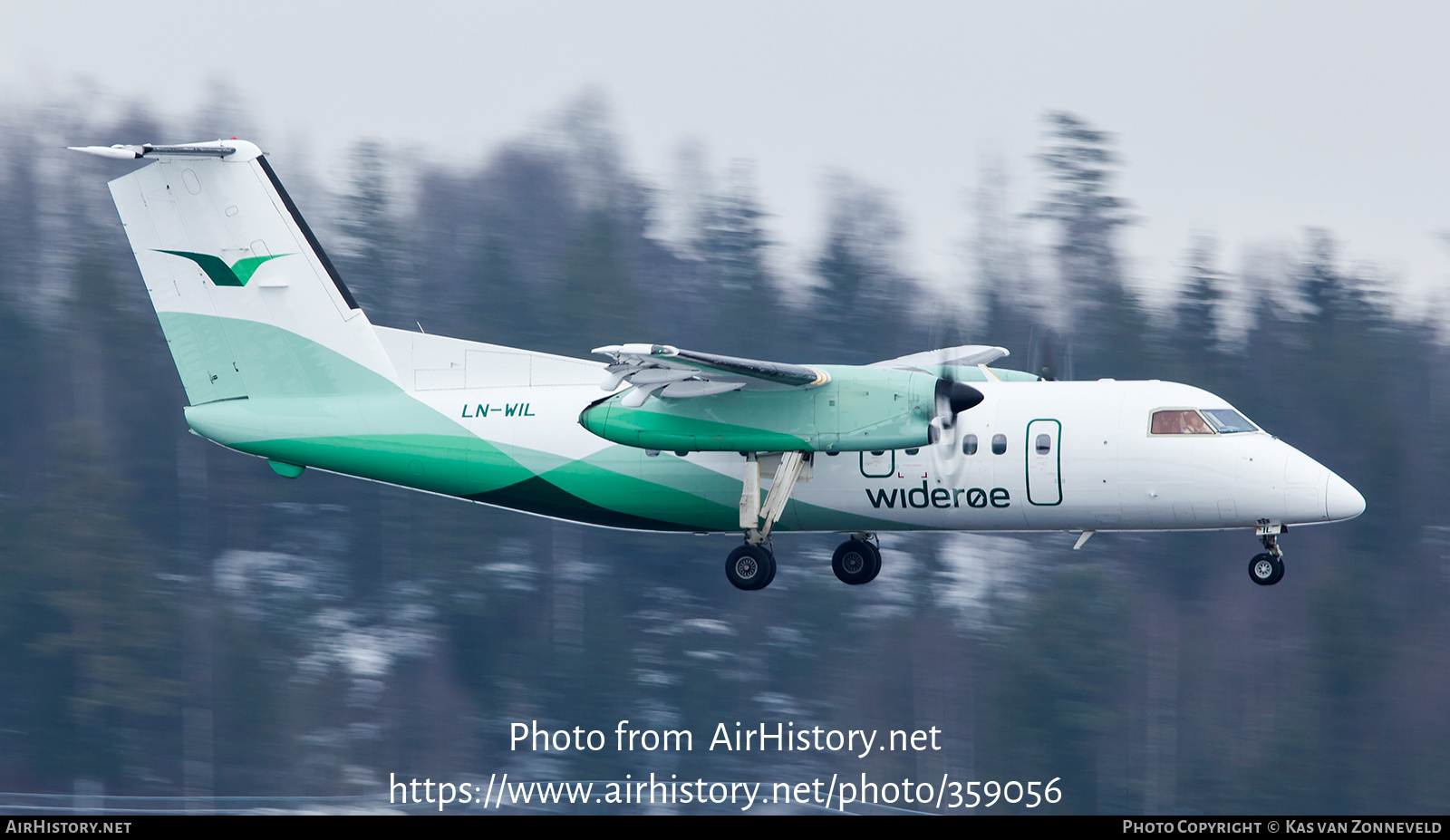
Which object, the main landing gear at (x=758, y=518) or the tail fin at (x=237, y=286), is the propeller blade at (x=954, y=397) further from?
the tail fin at (x=237, y=286)

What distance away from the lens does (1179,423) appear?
627 inches

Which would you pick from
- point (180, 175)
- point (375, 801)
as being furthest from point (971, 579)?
point (180, 175)

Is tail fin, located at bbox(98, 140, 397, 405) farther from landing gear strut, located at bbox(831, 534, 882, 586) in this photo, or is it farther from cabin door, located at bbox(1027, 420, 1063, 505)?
cabin door, located at bbox(1027, 420, 1063, 505)

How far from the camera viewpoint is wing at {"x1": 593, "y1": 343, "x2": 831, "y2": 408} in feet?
49.5

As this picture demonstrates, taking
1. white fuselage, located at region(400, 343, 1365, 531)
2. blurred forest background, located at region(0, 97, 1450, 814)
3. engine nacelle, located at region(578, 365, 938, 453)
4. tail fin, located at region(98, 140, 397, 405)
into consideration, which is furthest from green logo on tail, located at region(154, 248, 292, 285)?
blurred forest background, located at region(0, 97, 1450, 814)

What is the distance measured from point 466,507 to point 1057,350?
46.0 ft

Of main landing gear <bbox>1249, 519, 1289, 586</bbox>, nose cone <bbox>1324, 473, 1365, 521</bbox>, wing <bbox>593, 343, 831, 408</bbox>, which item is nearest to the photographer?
wing <bbox>593, 343, 831, 408</bbox>

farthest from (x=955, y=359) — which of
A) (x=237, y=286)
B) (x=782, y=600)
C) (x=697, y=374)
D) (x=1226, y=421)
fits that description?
(x=782, y=600)

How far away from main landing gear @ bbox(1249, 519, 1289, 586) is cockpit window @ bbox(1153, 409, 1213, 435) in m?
1.04

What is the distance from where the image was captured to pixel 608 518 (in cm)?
1720

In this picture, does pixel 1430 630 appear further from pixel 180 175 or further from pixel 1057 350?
pixel 180 175

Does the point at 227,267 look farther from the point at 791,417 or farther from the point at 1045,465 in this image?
the point at 1045,465

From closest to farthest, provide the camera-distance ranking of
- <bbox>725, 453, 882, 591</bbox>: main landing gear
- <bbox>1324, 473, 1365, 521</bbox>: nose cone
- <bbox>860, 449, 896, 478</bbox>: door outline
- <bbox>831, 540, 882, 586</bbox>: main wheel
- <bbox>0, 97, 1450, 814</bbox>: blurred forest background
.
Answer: <bbox>1324, 473, 1365, 521</bbox>: nose cone
<bbox>725, 453, 882, 591</bbox>: main landing gear
<bbox>860, 449, 896, 478</bbox>: door outline
<bbox>831, 540, 882, 586</bbox>: main wheel
<bbox>0, 97, 1450, 814</bbox>: blurred forest background
